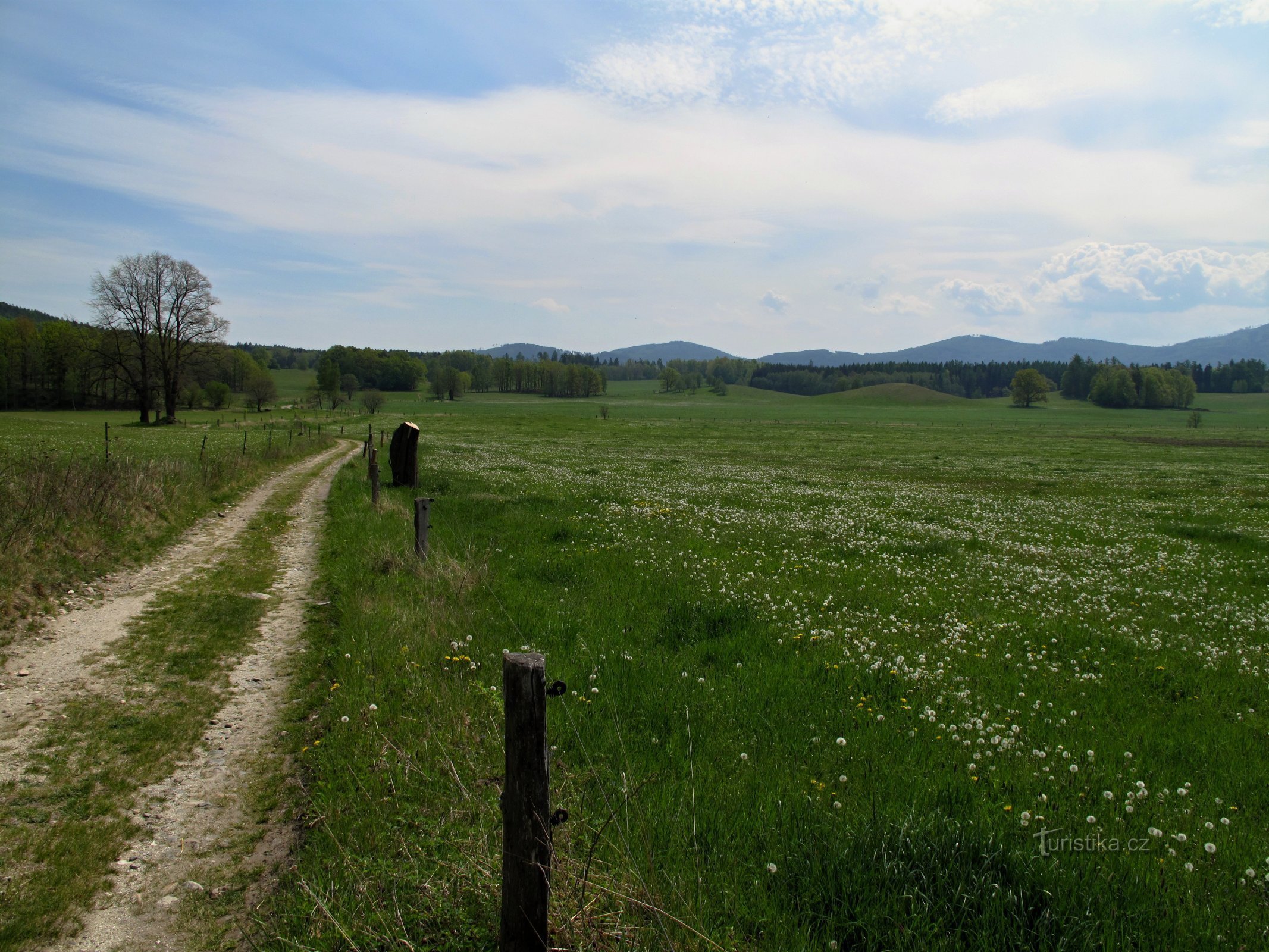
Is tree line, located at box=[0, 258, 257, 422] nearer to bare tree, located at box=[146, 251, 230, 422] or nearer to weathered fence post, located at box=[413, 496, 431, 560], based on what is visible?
bare tree, located at box=[146, 251, 230, 422]

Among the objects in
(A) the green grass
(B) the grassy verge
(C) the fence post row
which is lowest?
(B) the grassy verge

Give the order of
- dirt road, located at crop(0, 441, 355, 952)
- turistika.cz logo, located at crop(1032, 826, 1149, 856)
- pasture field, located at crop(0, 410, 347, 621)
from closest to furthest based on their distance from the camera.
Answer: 1. dirt road, located at crop(0, 441, 355, 952)
2. turistika.cz logo, located at crop(1032, 826, 1149, 856)
3. pasture field, located at crop(0, 410, 347, 621)

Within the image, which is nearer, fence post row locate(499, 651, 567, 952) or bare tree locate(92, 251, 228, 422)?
fence post row locate(499, 651, 567, 952)

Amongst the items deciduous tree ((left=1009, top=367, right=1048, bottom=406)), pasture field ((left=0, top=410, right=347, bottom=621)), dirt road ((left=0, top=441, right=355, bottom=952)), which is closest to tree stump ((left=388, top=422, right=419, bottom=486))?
pasture field ((left=0, top=410, right=347, bottom=621))

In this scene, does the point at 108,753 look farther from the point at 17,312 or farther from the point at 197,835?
the point at 17,312

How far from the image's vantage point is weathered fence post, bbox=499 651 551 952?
3586 millimetres

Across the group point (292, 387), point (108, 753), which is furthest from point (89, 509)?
point (292, 387)

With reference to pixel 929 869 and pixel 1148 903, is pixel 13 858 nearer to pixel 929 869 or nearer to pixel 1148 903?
pixel 929 869

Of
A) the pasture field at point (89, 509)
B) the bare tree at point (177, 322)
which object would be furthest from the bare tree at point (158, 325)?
the pasture field at point (89, 509)

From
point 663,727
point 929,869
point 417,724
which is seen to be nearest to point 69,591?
point 417,724

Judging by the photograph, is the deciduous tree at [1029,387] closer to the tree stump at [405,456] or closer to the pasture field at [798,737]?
the pasture field at [798,737]

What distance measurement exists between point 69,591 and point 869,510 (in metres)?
21.1

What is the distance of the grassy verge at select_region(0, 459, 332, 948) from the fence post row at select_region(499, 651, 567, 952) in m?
3.09

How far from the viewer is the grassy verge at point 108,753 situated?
15.1 ft
